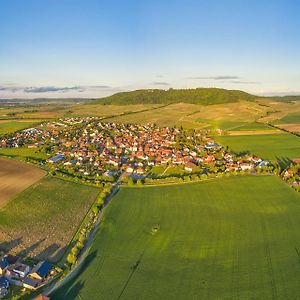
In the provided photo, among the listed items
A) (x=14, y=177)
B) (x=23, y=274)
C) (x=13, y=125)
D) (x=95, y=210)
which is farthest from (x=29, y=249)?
(x=13, y=125)

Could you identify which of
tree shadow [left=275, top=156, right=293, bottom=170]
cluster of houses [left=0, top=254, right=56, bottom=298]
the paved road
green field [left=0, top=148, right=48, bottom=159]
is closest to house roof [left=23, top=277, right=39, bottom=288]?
cluster of houses [left=0, top=254, right=56, bottom=298]

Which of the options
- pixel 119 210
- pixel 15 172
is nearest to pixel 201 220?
pixel 119 210

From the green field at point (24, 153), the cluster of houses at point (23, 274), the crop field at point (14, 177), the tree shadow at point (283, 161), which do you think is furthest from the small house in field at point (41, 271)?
the green field at point (24, 153)

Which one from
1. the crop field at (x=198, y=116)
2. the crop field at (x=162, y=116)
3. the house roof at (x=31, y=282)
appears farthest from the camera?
the crop field at (x=162, y=116)

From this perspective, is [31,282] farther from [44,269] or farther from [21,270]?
[21,270]

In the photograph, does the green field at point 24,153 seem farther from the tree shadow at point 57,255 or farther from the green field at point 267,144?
the tree shadow at point 57,255

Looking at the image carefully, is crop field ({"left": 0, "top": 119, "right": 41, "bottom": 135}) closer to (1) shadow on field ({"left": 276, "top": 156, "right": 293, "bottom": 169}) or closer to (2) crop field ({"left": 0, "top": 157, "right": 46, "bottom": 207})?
(2) crop field ({"left": 0, "top": 157, "right": 46, "bottom": 207})
